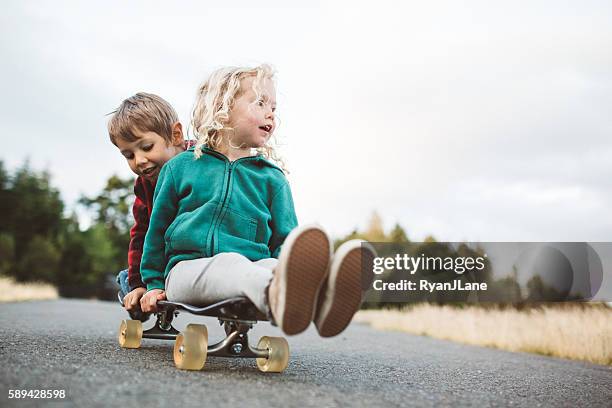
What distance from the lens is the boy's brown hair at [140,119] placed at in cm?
304

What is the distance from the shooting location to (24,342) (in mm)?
2998

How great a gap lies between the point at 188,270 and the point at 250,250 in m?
0.29

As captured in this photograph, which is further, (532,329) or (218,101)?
(532,329)

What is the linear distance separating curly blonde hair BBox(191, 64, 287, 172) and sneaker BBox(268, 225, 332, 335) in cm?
93

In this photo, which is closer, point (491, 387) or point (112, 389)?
point (112, 389)

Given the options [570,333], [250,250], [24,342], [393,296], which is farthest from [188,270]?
[393,296]

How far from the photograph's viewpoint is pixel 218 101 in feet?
8.83

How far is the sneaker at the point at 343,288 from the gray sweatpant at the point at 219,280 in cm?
21

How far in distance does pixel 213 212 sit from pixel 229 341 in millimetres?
561

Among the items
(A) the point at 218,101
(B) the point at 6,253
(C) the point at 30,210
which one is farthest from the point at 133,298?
(C) the point at 30,210

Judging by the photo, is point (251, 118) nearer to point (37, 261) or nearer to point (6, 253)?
point (6, 253)

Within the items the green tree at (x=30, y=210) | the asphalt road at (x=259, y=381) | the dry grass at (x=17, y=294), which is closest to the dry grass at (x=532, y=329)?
the asphalt road at (x=259, y=381)

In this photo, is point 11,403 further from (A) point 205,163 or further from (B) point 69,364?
(A) point 205,163

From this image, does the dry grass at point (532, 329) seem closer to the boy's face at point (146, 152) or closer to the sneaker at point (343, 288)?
the sneaker at point (343, 288)
